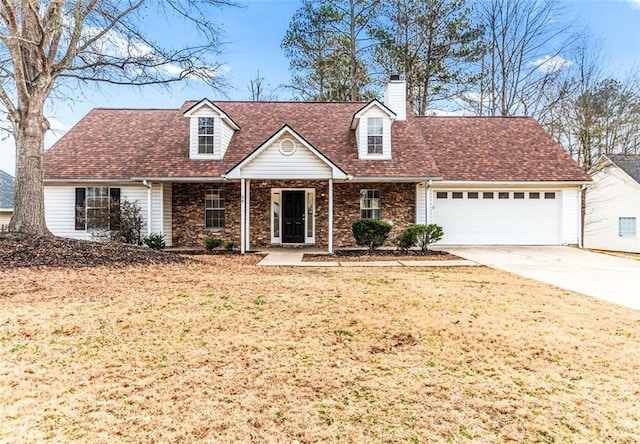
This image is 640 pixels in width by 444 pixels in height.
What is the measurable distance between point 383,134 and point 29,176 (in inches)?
446

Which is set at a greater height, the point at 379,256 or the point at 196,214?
the point at 196,214

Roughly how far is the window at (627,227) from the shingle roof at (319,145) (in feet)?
20.7

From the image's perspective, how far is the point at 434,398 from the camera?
316 centimetres

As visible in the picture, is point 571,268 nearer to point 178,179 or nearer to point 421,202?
point 421,202

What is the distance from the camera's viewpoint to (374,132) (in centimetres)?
1521

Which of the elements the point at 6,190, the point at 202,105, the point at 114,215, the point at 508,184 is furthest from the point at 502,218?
the point at 6,190

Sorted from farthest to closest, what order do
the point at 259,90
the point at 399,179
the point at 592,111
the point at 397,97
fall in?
the point at 259,90 < the point at 592,111 < the point at 397,97 < the point at 399,179

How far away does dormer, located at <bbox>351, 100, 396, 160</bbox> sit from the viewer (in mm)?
15031

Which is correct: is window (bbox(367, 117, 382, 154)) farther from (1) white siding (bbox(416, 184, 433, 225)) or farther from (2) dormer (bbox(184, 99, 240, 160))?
(2) dormer (bbox(184, 99, 240, 160))

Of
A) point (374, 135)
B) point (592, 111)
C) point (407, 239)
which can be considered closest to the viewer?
point (407, 239)

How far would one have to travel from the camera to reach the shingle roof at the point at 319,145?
14734 mm

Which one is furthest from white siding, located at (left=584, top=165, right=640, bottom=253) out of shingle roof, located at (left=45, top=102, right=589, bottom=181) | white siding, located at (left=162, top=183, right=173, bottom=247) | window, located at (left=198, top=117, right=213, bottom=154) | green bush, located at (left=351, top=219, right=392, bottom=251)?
white siding, located at (left=162, top=183, right=173, bottom=247)

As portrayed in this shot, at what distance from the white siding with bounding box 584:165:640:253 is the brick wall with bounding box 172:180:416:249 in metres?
11.1

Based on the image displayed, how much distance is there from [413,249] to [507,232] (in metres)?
4.32
